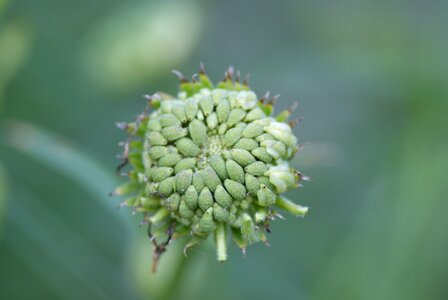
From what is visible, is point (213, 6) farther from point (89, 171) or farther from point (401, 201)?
point (89, 171)

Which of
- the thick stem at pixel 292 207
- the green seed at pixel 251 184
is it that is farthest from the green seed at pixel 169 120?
the thick stem at pixel 292 207

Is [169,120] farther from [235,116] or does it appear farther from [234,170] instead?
[234,170]

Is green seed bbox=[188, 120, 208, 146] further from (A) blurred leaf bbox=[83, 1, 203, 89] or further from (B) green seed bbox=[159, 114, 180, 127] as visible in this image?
(A) blurred leaf bbox=[83, 1, 203, 89]

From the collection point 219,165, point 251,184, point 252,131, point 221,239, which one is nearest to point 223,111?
point 252,131

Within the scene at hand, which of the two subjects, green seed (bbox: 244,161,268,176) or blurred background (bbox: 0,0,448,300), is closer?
green seed (bbox: 244,161,268,176)

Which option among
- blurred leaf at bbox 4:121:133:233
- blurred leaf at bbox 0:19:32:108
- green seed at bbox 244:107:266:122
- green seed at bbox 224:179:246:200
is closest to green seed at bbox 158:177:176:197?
green seed at bbox 224:179:246:200

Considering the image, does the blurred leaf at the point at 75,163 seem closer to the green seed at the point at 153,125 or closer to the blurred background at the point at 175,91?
the blurred background at the point at 175,91
